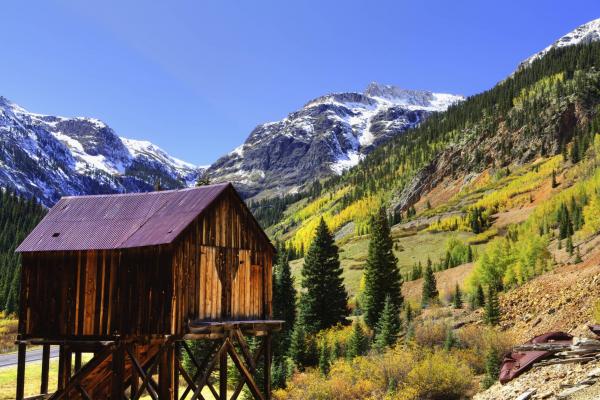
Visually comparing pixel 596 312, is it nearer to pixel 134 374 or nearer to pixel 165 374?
pixel 165 374

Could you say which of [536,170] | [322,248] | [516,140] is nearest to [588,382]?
[322,248]

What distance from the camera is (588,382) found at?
61.6ft

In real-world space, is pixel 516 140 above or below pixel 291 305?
above

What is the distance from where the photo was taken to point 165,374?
20.1 meters

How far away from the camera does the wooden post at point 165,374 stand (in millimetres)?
19891

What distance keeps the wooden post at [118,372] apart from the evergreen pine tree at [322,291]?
36711mm

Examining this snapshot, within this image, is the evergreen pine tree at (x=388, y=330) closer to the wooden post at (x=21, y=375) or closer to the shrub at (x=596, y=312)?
the shrub at (x=596, y=312)

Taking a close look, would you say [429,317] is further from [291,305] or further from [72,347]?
[72,347]

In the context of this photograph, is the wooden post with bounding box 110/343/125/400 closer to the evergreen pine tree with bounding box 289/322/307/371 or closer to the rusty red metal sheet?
the rusty red metal sheet

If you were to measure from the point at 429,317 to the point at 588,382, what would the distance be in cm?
3567

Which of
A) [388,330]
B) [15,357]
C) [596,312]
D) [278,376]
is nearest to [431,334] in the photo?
[388,330]

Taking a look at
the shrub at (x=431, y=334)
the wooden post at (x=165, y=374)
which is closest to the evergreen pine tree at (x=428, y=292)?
the shrub at (x=431, y=334)

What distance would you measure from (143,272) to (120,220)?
2.85 metres

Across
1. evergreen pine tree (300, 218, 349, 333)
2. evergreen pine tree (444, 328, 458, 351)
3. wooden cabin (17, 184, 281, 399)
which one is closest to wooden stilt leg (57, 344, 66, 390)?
wooden cabin (17, 184, 281, 399)
